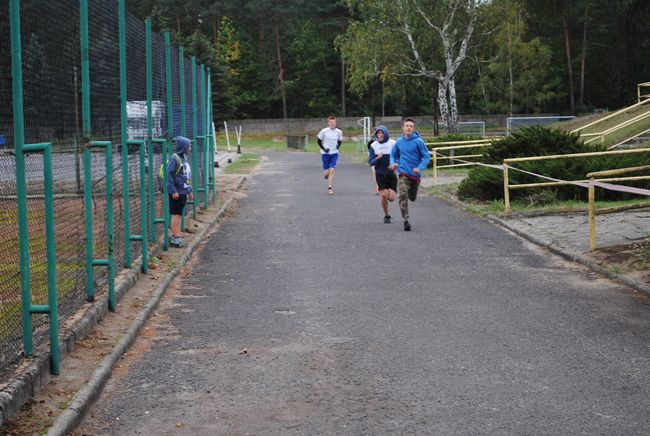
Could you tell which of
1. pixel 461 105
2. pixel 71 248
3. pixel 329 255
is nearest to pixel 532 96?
pixel 461 105

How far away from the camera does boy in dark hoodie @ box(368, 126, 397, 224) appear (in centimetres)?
1678

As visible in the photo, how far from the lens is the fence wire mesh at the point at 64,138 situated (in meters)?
6.30

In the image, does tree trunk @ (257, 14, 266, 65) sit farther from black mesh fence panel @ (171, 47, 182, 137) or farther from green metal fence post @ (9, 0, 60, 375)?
green metal fence post @ (9, 0, 60, 375)

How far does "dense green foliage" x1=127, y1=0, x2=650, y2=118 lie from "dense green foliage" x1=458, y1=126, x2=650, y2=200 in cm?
3354

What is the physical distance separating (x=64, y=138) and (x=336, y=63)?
87.4 meters

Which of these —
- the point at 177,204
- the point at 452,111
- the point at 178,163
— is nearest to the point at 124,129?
the point at 178,163

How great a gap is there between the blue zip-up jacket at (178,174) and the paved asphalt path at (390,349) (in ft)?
3.15

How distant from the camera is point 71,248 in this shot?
858 cm

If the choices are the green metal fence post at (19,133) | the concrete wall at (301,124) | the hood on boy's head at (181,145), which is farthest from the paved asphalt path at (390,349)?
the concrete wall at (301,124)

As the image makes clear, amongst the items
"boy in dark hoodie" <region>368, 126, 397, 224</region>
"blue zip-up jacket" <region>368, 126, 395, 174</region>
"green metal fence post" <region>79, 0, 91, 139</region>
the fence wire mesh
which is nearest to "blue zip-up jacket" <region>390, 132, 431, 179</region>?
"boy in dark hoodie" <region>368, 126, 397, 224</region>

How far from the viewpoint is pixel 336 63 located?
9419 cm

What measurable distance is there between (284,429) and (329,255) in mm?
7370

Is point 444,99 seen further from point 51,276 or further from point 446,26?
point 51,276

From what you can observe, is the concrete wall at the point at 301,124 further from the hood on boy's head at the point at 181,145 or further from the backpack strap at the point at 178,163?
the backpack strap at the point at 178,163
